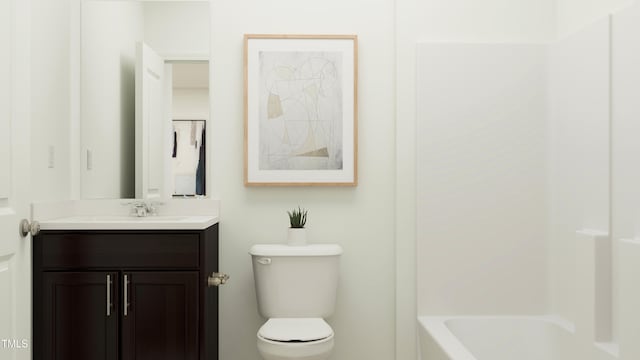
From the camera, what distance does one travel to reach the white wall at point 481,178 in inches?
108

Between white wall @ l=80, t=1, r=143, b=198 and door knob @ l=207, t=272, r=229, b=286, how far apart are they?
25.3 inches

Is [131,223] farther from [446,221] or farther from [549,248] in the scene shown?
[549,248]

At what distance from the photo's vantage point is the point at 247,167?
2.75 m

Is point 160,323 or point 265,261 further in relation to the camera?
point 265,261

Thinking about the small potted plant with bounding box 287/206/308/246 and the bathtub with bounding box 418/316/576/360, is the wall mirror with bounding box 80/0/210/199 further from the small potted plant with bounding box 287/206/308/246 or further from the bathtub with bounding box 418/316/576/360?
the bathtub with bounding box 418/316/576/360

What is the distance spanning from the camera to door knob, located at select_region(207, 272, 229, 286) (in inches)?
95.9

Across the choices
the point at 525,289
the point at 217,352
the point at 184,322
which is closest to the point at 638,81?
the point at 525,289

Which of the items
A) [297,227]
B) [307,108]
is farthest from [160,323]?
[307,108]

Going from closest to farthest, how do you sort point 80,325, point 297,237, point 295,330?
1. point 80,325
2. point 295,330
3. point 297,237

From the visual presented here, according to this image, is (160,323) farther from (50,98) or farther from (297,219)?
(50,98)

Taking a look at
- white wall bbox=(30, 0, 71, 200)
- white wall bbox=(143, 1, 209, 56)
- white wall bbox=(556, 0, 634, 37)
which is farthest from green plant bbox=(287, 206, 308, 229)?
white wall bbox=(556, 0, 634, 37)

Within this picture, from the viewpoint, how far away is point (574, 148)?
2.54 m

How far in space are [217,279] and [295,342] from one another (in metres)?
0.48

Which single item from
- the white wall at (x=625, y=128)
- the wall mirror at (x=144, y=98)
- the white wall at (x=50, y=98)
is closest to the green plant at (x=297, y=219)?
the wall mirror at (x=144, y=98)
